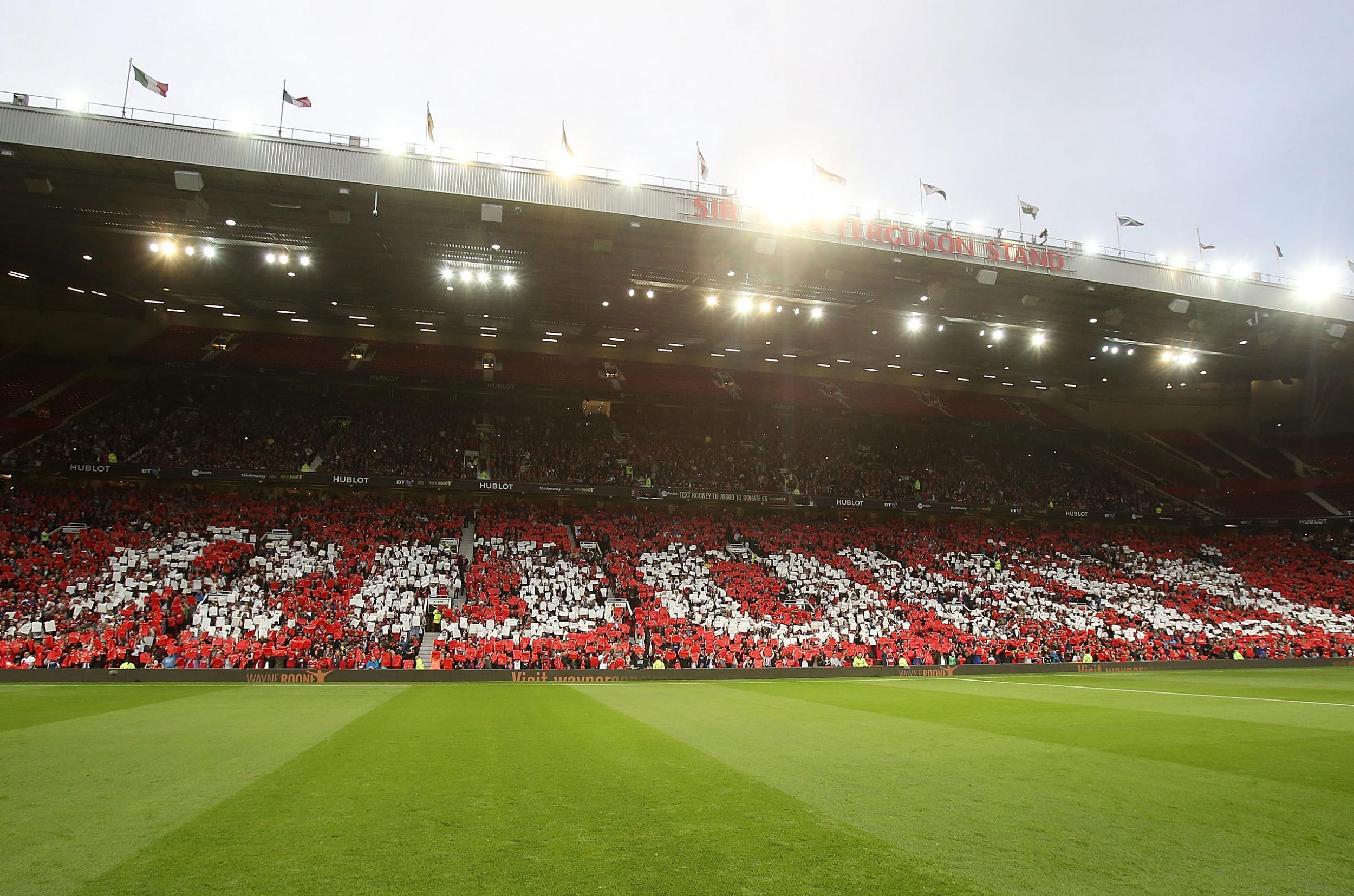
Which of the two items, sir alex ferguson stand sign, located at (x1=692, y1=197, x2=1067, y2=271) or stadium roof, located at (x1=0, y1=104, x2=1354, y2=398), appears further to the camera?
sir alex ferguson stand sign, located at (x1=692, y1=197, x2=1067, y2=271)

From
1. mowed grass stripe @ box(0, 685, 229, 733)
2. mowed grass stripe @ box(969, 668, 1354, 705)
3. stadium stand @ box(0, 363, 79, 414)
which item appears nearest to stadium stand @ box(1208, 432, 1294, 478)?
mowed grass stripe @ box(969, 668, 1354, 705)

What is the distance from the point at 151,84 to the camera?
21.4 meters

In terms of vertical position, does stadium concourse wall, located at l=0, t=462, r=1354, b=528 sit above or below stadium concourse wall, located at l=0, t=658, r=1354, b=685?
above

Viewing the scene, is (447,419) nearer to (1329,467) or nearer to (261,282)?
(261,282)

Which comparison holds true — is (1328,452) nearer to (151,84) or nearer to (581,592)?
(581,592)

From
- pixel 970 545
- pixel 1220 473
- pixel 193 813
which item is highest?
pixel 1220 473

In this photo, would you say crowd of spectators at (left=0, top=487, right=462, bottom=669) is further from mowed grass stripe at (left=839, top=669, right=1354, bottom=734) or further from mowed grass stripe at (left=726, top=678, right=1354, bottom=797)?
mowed grass stripe at (left=726, top=678, right=1354, bottom=797)

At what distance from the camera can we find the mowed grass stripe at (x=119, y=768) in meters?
5.07

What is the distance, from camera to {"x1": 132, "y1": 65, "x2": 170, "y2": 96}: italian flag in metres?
21.1

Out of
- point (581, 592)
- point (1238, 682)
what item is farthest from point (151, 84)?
point (1238, 682)

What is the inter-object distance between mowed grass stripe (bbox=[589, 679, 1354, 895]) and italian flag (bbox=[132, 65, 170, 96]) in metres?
23.5

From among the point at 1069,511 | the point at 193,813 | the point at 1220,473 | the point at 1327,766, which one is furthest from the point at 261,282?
the point at 1220,473

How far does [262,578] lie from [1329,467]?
59.8 metres

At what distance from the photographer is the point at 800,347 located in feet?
138
